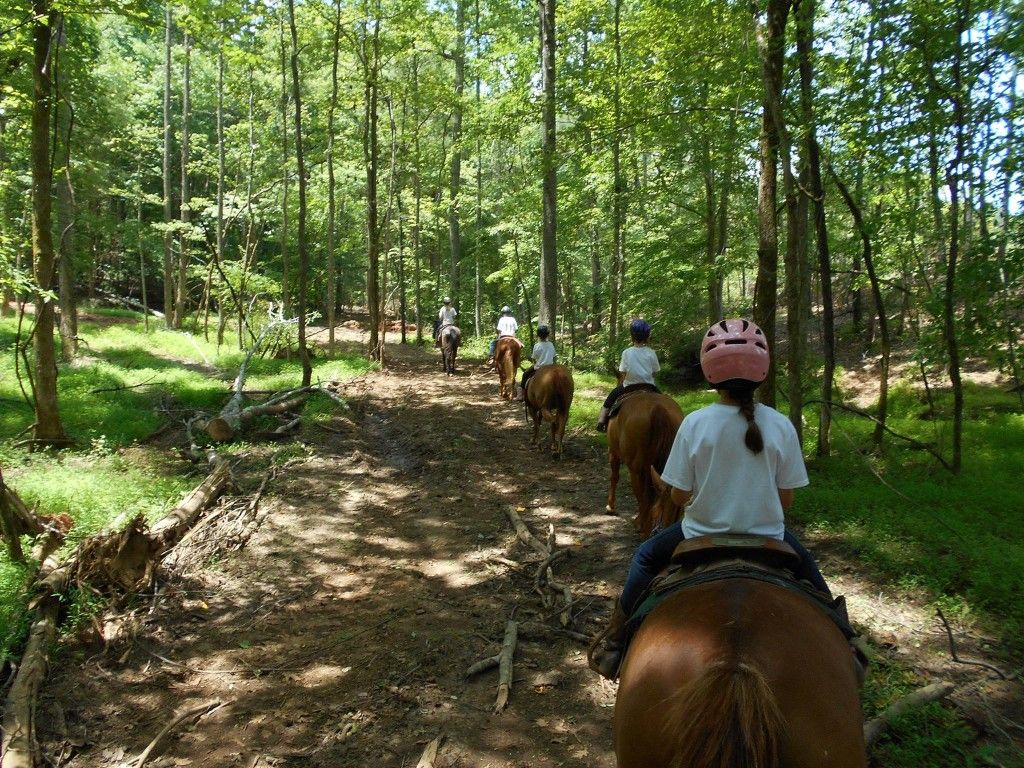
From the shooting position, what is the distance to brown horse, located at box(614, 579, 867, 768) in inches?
71.0

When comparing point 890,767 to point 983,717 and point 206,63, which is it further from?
point 206,63

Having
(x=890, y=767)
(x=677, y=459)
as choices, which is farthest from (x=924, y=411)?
(x=677, y=459)

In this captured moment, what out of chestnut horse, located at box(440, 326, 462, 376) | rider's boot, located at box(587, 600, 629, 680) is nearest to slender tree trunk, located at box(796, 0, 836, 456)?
rider's boot, located at box(587, 600, 629, 680)

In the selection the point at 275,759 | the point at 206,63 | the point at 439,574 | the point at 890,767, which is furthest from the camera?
the point at 206,63

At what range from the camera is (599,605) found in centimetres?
543

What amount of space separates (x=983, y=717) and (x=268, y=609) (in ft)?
17.0

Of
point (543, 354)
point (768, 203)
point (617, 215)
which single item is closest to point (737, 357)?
point (768, 203)

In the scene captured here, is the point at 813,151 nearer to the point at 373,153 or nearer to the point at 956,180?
the point at 956,180

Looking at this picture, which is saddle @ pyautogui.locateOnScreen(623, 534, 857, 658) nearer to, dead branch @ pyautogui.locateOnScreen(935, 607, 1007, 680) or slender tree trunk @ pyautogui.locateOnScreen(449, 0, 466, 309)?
dead branch @ pyautogui.locateOnScreen(935, 607, 1007, 680)

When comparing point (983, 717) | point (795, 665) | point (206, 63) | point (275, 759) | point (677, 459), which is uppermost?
point (206, 63)

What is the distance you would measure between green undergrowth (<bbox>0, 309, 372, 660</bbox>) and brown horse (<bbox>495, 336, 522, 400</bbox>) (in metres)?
4.44

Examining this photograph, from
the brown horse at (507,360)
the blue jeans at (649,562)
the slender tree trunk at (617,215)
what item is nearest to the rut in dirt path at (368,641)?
the blue jeans at (649,562)

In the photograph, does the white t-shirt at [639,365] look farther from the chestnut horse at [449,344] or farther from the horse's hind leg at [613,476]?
the chestnut horse at [449,344]

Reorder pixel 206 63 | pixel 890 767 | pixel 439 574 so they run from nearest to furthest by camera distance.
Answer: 1. pixel 890 767
2. pixel 439 574
3. pixel 206 63
